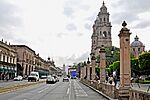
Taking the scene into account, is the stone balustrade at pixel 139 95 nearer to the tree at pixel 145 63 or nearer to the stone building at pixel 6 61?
the tree at pixel 145 63

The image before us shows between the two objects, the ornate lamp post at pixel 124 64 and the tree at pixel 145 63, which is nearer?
the ornate lamp post at pixel 124 64

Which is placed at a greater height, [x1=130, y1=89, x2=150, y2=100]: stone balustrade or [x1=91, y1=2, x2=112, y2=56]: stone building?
[x1=91, y1=2, x2=112, y2=56]: stone building

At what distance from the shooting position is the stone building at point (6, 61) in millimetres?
80156

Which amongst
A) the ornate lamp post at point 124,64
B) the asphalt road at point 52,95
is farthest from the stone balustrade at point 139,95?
the asphalt road at point 52,95

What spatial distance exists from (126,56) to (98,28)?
112m

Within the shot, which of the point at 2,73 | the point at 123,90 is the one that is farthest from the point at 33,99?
the point at 2,73

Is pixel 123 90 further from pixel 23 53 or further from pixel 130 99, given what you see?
pixel 23 53

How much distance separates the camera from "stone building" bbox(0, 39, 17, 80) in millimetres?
80156

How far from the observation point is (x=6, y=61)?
86.3m

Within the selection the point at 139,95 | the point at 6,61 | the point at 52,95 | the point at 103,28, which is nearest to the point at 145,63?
the point at 52,95

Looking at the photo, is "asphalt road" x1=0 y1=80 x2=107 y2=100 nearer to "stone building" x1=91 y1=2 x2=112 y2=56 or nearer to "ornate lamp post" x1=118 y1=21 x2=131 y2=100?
"ornate lamp post" x1=118 y1=21 x2=131 y2=100

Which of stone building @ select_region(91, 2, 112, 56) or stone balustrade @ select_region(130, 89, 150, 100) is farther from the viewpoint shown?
stone building @ select_region(91, 2, 112, 56)

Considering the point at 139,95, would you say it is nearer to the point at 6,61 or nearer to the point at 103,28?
the point at 6,61

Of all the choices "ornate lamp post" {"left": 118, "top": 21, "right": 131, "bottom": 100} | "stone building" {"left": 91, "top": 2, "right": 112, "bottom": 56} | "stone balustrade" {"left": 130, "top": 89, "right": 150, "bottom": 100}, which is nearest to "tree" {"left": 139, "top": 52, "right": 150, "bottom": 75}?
"ornate lamp post" {"left": 118, "top": 21, "right": 131, "bottom": 100}
